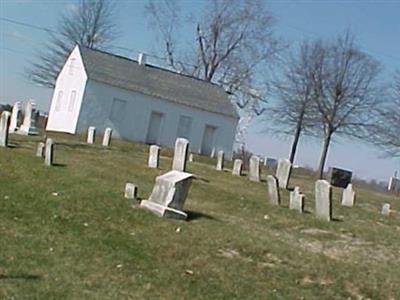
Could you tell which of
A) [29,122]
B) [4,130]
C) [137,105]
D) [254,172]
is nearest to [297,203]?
[254,172]

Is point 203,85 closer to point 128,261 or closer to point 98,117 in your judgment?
point 98,117

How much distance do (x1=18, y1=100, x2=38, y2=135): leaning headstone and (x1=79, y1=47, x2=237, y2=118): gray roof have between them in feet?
36.3

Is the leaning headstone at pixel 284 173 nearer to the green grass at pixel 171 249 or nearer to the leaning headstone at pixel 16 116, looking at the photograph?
the green grass at pixel 171 249

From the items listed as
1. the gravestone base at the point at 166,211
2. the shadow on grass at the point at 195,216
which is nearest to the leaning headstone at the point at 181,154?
the shadow on grass at the point at 195,216

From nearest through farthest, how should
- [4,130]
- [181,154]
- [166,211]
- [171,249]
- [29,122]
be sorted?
A: [171,249], [166,211], [181,154], [4,130], [29,122]

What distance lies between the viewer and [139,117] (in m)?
39.9

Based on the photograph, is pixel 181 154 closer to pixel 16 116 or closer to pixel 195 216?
pixel 195 216

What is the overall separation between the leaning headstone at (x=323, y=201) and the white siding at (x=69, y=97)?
27.5 metres

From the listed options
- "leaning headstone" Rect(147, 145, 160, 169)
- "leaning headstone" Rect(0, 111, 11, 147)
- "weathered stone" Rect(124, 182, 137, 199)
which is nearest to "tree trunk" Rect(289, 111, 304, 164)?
"leaning headstone" Rect(147, 145, 160, 169)

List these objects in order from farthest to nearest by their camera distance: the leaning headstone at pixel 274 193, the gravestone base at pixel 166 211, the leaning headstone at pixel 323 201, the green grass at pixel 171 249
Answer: the leaning headstone at pixel 274 193
the leaning headstone at pixel 323 201
the gravestone base at pixel 166 211
the green grass at pixel 171 249

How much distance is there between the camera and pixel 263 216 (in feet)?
41.2

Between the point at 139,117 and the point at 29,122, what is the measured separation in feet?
43.8

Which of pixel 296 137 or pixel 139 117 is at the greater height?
pixel 296 137

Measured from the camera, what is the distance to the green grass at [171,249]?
707 centimetres
